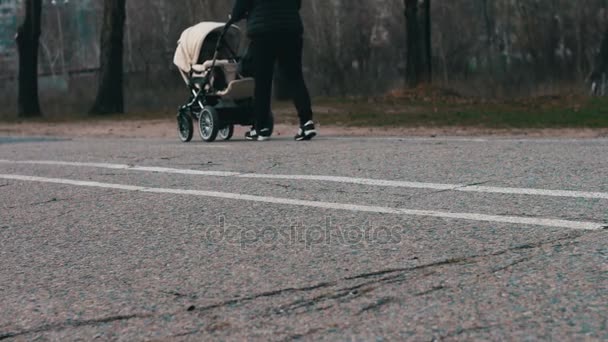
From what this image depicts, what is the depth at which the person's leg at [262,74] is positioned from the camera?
12.3 metres

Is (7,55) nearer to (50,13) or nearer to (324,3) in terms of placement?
(50,13)

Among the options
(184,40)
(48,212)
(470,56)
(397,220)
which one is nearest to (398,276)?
(397,220)

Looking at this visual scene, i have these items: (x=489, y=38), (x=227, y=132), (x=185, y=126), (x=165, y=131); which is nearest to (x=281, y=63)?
(x=227, y=132)

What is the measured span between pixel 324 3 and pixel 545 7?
9.21m

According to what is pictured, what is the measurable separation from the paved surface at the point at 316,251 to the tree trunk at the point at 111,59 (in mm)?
18375

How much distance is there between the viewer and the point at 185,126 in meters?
13.8

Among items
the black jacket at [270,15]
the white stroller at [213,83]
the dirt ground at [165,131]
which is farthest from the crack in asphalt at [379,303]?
the white stroller at [213,83]

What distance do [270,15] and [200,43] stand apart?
148cm

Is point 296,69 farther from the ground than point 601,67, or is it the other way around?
point 296,69

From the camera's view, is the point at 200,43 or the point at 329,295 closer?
the point at 329,295

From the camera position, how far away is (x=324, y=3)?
47.1 metres

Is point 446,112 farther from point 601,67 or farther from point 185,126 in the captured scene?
point 601,67

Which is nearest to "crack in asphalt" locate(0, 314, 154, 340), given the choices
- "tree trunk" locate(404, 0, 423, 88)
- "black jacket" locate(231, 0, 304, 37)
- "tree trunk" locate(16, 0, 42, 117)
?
"black jacket" locate(231, 0, 304, 37)

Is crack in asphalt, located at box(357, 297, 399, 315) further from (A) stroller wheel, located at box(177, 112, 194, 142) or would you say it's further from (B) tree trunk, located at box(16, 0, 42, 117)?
(B) tree trunk, located at box(16, 0, 42, 117)
